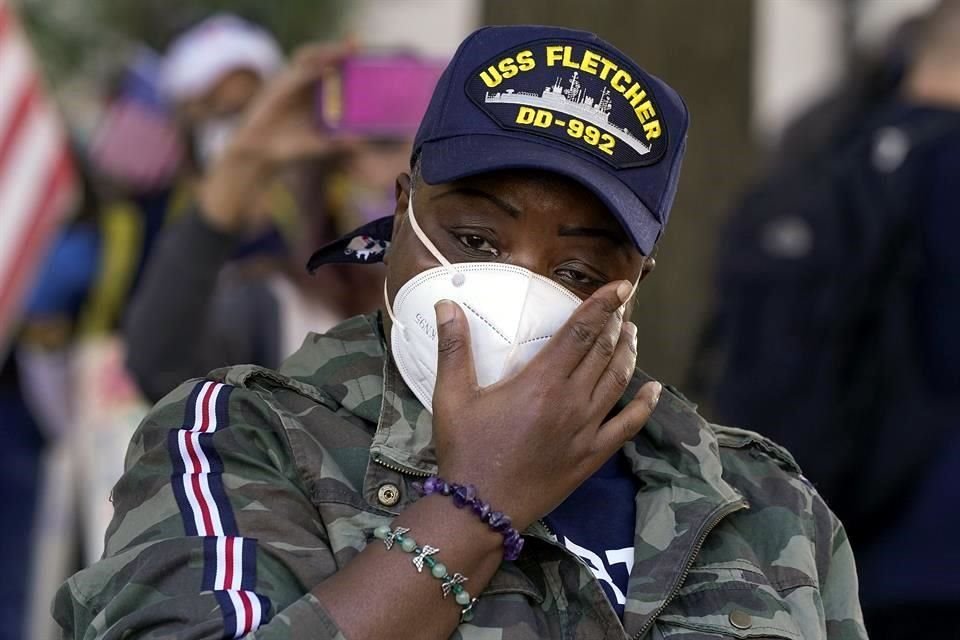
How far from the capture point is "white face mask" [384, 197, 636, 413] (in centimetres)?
229

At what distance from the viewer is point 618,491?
2508 millimetres

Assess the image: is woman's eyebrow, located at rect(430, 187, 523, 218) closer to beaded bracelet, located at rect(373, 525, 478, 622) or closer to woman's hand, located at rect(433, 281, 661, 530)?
woman's hand, located at rect(433, 281, 661, 530)

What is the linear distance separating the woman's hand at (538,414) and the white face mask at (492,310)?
0.11ft

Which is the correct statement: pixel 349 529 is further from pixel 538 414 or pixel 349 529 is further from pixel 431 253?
pixel 431 253

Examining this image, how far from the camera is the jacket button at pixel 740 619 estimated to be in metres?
2.35

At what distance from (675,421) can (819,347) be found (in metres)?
1.79

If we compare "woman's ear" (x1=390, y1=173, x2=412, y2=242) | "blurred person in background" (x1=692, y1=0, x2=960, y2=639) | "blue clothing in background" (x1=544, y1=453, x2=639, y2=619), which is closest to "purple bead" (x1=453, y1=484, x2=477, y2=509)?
"blue clothing in background" (x1=544, y1=453, x2=639, y2=619)

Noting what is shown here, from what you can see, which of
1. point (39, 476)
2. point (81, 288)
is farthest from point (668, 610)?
point (39, 476)

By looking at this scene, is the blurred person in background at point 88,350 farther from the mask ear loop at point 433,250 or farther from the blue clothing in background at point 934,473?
the mask ear loop at point 433,250

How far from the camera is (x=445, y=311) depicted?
229 centimetres

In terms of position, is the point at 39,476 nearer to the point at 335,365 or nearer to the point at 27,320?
the point at 27,320

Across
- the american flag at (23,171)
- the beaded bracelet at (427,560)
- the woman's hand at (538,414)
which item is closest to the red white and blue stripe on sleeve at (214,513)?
the beaded bracelet at (427,560)

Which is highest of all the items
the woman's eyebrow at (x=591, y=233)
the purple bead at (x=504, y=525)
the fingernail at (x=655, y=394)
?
the woman's eyebrow at (x=591, y=233)

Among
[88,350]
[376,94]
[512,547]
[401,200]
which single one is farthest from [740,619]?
[88,350]
